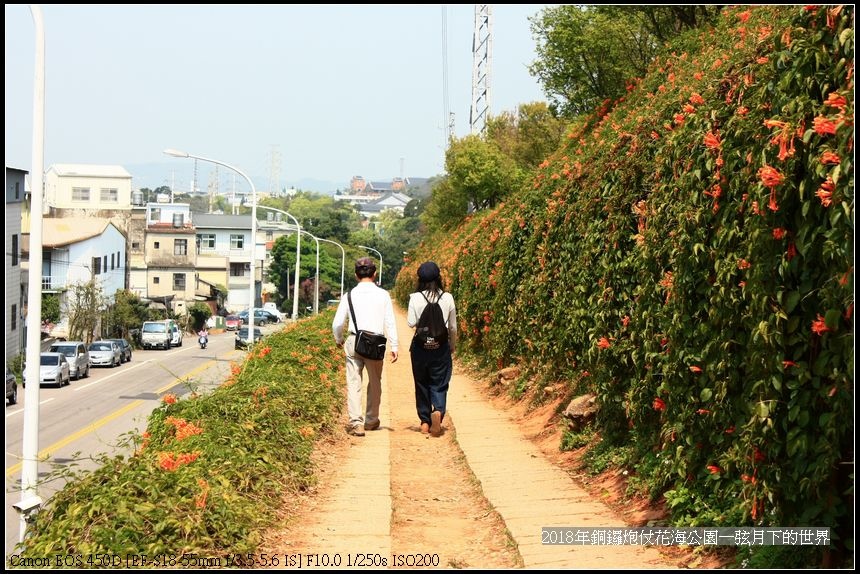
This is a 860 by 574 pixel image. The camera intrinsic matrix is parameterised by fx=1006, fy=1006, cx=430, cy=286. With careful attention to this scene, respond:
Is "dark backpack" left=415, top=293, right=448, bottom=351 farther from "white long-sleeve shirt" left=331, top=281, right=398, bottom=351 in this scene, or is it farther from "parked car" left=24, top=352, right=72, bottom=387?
"parked car" left=24, top=352, right=72, bottom=387

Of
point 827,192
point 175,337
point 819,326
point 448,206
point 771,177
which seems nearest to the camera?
point 827,192

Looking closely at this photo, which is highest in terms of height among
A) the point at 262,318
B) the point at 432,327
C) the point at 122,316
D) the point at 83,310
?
the point at 432,327

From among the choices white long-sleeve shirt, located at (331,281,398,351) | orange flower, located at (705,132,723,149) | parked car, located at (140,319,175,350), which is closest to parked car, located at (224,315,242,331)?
parked car, located at (140,319,175,350)

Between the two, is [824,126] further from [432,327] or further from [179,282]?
[179,282]

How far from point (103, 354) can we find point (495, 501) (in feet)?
156

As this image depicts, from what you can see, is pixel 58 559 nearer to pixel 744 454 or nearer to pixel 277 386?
pixel 744 454

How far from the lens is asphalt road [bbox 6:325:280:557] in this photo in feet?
51.2

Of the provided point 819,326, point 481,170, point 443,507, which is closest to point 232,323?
point 481,170

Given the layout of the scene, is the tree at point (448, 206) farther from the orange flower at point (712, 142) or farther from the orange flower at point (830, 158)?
the orange flower at point (830, 158)

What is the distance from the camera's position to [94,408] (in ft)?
108

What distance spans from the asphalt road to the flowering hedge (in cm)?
402

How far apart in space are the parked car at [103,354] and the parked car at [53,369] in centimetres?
953

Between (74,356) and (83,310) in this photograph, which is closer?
(74,356)

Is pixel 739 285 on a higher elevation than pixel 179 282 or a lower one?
higher
